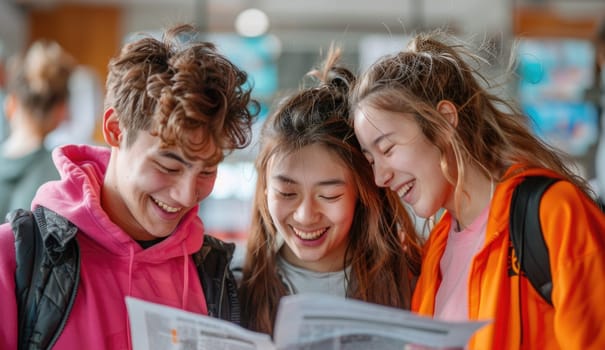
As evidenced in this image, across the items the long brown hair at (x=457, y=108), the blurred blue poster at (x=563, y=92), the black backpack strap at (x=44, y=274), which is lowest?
the blurred blue poster at (x=563, y=92)

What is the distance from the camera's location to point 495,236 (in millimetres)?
1432

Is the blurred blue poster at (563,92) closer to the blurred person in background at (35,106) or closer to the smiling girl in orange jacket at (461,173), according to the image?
the blurred person in background at (35,106)

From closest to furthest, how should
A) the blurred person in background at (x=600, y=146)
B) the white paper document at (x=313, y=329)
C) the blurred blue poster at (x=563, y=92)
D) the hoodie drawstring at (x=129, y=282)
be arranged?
1. the white paper document at (x=313, y=329)
2. the hoodie drawstring at (x=129, y=282)
3. the blurred person in background at (x=600, y=146)
4. the blurred blue poster at (x=563, y=92)

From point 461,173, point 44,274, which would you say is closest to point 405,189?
point 461,173

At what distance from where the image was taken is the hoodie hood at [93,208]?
1473 mm

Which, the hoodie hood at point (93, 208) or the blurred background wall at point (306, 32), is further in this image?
the blurred background wall at point (306, 32)

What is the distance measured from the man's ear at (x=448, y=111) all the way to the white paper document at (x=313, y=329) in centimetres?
53

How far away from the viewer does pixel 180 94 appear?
1430 millimetres

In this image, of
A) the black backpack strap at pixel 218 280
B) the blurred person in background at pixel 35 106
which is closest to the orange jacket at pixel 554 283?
the black backpack strap at pixel 218 280

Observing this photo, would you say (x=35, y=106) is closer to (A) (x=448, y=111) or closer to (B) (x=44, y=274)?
(B) (x=44, y=274)

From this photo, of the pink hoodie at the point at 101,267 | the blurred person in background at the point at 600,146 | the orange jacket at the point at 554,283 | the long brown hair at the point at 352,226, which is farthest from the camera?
the blurred person in background at the point at 600,146

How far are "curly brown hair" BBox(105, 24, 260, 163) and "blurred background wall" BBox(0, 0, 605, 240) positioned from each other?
336 cm

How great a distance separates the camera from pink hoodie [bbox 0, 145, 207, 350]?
139cm

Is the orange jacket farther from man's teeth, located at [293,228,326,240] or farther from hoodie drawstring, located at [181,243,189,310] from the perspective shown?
hoodie drawstring, located at [181,243,189,310]
